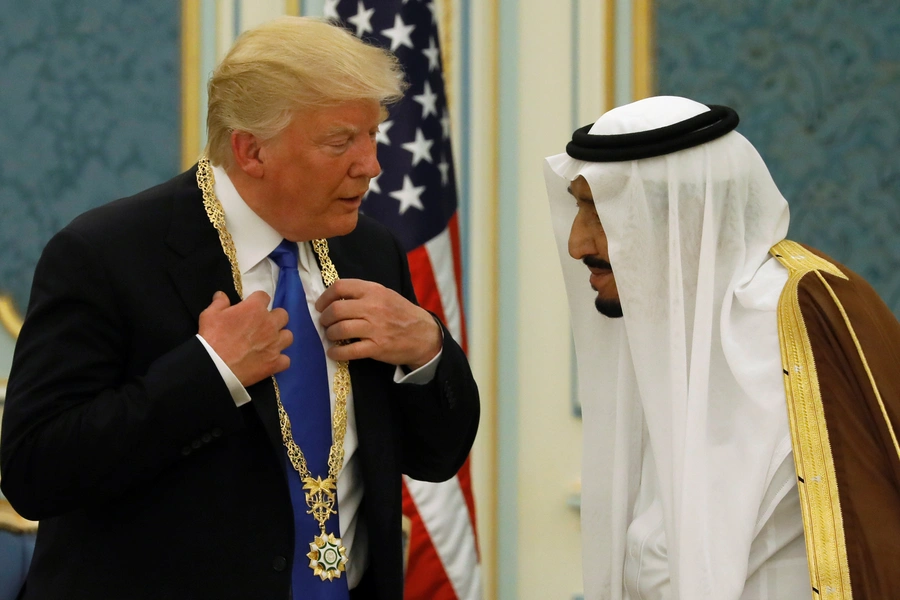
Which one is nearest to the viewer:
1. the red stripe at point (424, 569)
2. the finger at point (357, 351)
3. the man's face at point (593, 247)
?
the finger at point (357, 351)

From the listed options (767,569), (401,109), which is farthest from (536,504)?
(767,569)

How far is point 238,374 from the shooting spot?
1.80 m

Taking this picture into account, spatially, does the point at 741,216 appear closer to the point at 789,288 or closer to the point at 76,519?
the point at 789,288

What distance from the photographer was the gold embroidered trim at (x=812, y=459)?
1.82 m

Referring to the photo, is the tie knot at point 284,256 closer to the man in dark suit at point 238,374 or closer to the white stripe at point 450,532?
the man in dark suit at point 238,374

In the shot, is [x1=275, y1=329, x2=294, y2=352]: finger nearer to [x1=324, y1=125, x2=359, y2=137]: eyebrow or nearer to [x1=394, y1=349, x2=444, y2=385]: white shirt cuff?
[x1=394, y1=349, x2=444, y2=385]: white shirt cuff

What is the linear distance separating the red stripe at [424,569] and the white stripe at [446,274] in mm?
610

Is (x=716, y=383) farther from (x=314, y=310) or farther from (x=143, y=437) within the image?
(x=143, y=437)

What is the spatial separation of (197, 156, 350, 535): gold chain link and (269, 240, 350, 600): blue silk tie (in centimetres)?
1

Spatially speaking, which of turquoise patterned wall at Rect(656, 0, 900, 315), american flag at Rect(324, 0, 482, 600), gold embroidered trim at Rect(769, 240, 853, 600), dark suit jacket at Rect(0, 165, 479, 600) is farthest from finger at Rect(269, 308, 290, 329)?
turquoise patterned wall at Rect(656, 0, 900, 315)

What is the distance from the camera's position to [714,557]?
1.93m

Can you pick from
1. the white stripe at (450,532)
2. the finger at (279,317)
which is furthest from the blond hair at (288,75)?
the white stripe at (450,532)

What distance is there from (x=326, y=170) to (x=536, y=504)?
7.73 feet

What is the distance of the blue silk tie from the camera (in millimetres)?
1890
